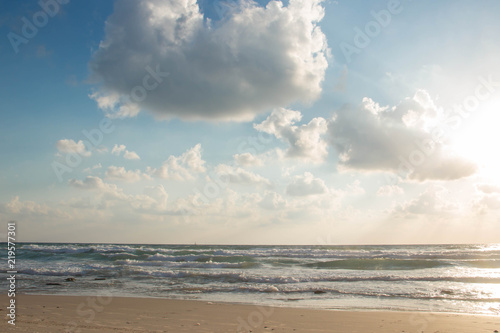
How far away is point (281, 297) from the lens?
14086 millimetres

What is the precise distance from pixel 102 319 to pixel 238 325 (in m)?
3.97

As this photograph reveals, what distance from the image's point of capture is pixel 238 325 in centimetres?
877

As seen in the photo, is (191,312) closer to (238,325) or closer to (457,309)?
(238,325)

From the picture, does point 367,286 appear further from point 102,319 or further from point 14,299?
point 14,299

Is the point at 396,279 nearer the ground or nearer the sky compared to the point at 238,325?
nearer the ground

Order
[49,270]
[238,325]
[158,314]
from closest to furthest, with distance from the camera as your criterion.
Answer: [238,325] → [158,314] → [49,270]

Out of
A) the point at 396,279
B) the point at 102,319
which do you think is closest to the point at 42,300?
the point at 102,319

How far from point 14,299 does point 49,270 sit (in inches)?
456

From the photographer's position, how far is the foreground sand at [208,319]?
8.32 metres

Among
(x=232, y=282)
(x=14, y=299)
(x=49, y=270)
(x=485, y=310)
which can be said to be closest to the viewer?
(x=485, y=310)

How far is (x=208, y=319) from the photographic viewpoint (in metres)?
9.63

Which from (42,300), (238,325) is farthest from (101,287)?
(238,325)

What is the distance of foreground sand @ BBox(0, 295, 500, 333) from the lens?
8320 millimetres

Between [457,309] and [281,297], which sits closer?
[457,309]
